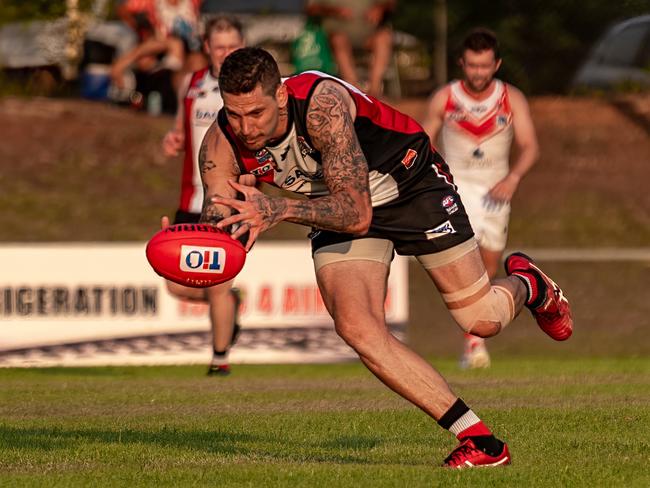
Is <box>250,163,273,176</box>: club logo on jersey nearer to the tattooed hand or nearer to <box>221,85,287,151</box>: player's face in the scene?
<box>221,85,287,151</box>: player's face

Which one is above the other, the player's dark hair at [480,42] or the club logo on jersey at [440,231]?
the club logo on jersey at [440,231]

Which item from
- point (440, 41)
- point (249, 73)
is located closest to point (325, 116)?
point (249, 73)

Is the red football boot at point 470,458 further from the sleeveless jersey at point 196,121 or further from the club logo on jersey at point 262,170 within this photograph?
the sleeveless jersey at point 196,121

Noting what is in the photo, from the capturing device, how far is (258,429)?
8328mm

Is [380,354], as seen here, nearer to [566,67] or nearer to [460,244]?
[460,244]

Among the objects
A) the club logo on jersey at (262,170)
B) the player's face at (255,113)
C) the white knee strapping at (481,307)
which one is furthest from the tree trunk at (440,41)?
the player's face at (255,113)

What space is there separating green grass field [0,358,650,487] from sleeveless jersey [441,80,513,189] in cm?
158

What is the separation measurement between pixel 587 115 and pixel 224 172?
49.7ft

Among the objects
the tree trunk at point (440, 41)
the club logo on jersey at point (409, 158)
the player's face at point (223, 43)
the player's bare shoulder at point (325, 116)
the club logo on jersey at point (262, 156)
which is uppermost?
the player's bare shoulder at point (325, 116)

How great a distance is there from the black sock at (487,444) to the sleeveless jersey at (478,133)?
566cm

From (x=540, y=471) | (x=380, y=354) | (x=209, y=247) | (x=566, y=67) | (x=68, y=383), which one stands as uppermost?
(x=209, y=247)

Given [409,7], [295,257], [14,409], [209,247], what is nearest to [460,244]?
[209,247]

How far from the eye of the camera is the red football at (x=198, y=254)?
665 centimetres

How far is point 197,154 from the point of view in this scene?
11617 millimetres
